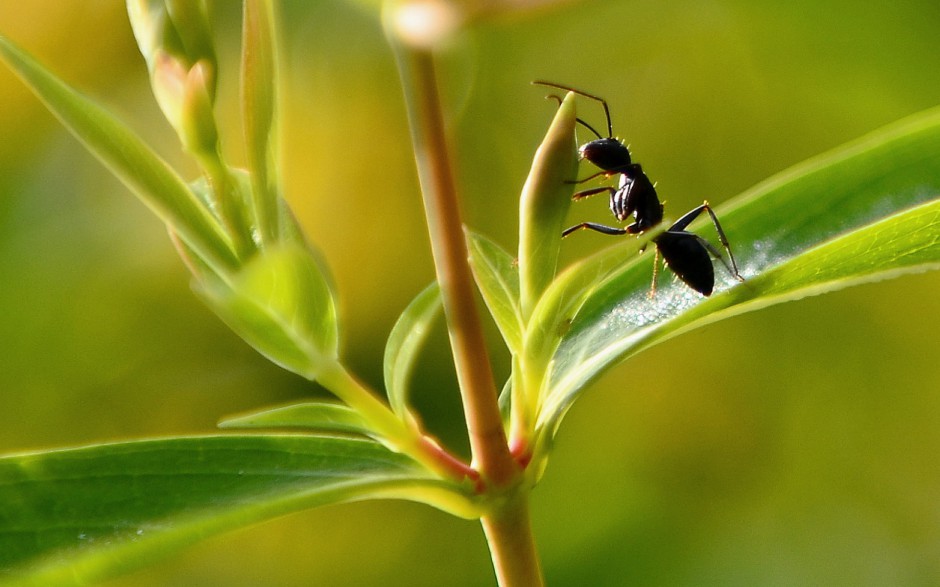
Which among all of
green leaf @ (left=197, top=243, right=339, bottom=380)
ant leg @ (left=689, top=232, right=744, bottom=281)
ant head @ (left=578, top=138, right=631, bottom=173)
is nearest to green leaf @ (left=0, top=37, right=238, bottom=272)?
green leaf @ (left=197, top=243, right=339, bottom=380)

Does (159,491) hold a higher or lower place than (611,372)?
lower

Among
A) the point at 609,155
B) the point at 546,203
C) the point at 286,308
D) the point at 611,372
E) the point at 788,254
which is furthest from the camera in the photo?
the point at 611,372

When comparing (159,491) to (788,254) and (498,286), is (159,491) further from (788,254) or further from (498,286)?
(788,254)

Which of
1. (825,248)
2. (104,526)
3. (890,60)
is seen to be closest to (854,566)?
Answer: (890,60)

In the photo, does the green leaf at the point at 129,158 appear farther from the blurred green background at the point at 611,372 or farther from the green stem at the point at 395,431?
the blurred green background at the point at 611,372

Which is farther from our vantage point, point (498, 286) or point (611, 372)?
point (611, 372)

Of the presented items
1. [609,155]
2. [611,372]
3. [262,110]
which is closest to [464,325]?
[262,110]

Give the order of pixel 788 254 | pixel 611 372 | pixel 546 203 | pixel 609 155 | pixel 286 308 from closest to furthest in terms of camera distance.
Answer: pixel 286 308 → pixel 546 203 → pixel 788 254 → pixel 609 155 → pixel 611 372

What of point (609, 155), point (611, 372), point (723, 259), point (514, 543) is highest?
point (611, 372)
